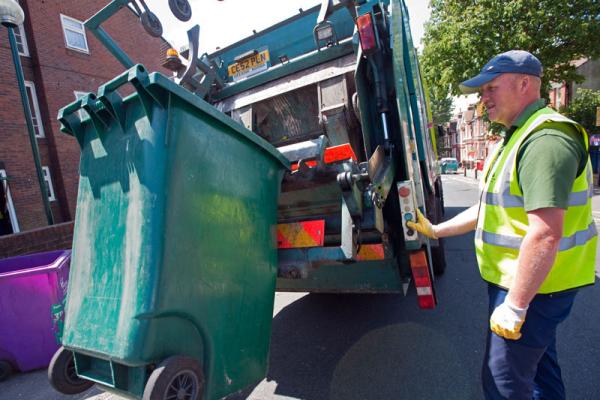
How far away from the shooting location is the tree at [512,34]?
11.7 meters

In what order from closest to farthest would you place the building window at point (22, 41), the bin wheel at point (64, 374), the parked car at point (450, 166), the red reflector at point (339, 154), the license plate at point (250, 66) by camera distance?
the bin wheel at point (64, 374) < the red reflector at point (339, 154) < the license plate at point (250, 66) < the building window at point (22, 41) < the parked car at point (450, 166)

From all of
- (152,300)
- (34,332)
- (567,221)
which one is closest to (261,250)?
(152,300)

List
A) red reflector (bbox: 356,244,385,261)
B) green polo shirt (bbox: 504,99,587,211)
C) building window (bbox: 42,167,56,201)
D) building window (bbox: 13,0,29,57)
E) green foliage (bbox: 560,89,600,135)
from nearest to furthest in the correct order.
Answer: green polo shirt (bbox: 504,99,587,211), red reflector (bbox: 356,244,385,261), building window (bbox: 13,0,29,57), building window (bbox: 42,167,56,201), green foliage (bbox: 560,89,600,135)

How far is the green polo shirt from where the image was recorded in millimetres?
1273

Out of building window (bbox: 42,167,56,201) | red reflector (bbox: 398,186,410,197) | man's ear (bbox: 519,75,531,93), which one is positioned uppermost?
building window (bbox: 42,167,56,201)

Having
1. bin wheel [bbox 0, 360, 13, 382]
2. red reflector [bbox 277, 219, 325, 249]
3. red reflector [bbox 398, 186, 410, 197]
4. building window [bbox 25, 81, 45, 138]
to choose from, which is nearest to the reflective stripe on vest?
red reflector [bbox 398, 186, 410, 197]

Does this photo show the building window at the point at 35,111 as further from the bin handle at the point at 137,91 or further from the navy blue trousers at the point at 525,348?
the navy blue trousers at the point at 525,348

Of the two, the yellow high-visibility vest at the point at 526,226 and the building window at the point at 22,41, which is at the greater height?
the building window at the point at 22,41

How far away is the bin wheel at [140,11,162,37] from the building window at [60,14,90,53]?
11.5 metres

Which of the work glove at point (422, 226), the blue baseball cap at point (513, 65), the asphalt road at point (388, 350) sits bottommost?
the asphalt road at point (388, 350)

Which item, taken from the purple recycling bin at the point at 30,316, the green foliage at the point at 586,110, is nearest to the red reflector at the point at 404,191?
the purple recycling bin at the point at 30,316

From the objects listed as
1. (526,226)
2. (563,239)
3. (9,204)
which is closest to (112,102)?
(526,226)

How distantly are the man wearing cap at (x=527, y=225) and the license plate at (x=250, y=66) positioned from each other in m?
2.44

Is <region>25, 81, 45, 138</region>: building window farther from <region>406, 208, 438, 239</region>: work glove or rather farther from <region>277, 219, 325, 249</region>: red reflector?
<region>406, 208, 438, 239</region>: work glove
